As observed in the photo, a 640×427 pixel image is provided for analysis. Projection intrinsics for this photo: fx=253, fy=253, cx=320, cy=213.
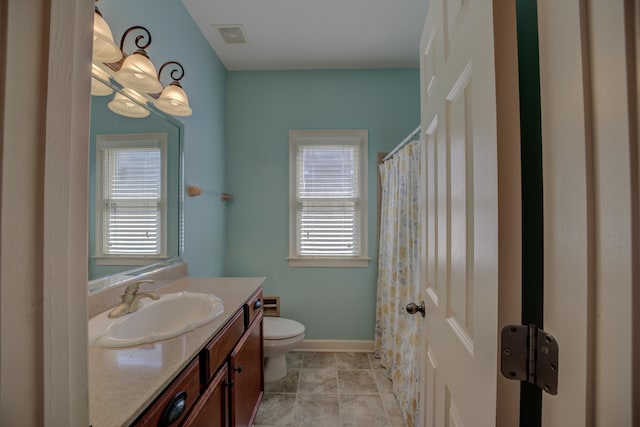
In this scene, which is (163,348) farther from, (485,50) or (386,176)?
(386,176)

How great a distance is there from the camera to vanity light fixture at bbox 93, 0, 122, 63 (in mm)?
912

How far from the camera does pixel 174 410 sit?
0.72 m

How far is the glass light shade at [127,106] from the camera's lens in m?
1.17

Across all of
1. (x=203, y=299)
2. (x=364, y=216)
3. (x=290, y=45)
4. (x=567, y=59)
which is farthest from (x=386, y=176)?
(x=567, y=59)

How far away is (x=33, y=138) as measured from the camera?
29 cm

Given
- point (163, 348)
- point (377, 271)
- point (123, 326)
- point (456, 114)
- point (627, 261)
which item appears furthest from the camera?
point (377, 271)

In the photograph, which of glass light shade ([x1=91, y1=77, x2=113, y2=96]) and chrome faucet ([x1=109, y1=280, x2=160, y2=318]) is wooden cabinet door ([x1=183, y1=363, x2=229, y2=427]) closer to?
chrome faucet ([x1=109, y1=280, x2=160, y2=318])

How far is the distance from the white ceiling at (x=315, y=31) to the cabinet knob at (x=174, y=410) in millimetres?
2194

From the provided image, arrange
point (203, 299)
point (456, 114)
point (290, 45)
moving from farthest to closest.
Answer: point (290, 45)
point (203, 299)
point (456, 114)

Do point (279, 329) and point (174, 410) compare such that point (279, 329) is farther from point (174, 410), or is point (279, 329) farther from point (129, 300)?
point (174, 410)

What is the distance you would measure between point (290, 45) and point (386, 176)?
1.37 meters

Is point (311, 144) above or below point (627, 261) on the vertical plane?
above

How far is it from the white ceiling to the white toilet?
222 centimetres

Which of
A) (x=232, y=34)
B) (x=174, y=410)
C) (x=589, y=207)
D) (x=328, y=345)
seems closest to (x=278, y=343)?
(x=328, y=345)
